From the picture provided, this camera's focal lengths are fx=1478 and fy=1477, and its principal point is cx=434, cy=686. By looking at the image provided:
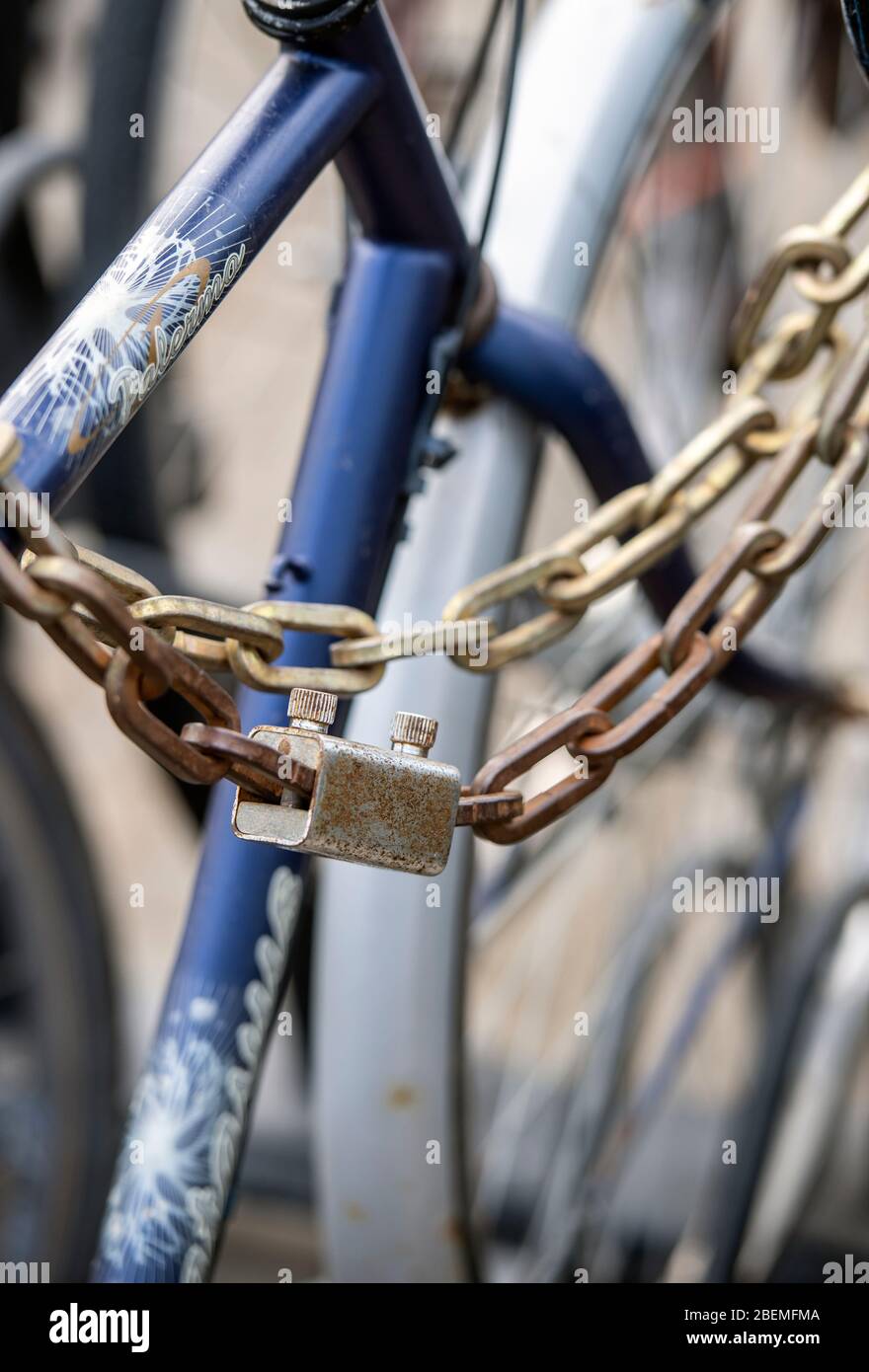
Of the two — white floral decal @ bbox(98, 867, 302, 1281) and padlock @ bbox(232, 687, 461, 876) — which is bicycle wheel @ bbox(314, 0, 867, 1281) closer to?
white floral decal @ bbox(98, 867, 302, 1281)

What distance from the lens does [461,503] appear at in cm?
64

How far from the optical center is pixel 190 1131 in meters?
0.51

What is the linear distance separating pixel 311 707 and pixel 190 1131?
0.20 meters

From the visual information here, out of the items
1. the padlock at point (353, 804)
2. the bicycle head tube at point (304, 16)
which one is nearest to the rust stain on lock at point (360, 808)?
the padlock at point (353, 804)

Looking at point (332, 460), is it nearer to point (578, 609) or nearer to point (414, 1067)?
point (578, 609)

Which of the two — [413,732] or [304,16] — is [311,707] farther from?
[304,16]

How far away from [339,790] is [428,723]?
41 mm

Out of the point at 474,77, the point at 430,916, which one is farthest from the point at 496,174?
the point at 430,916

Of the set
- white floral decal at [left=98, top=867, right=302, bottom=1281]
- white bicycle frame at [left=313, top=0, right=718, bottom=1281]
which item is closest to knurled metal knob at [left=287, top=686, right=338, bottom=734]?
white floral decal at [left=98, top=867, right=302, bottom=1281]

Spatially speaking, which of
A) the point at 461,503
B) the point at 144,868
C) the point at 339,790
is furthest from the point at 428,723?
the point at 144,868

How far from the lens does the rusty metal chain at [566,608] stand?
33 centimetres

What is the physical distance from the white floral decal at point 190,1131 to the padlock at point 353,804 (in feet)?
0.48

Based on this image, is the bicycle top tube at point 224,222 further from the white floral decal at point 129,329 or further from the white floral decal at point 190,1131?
the white floral decal at point 190,1131

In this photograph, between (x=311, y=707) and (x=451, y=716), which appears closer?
(x=311, y=707)
